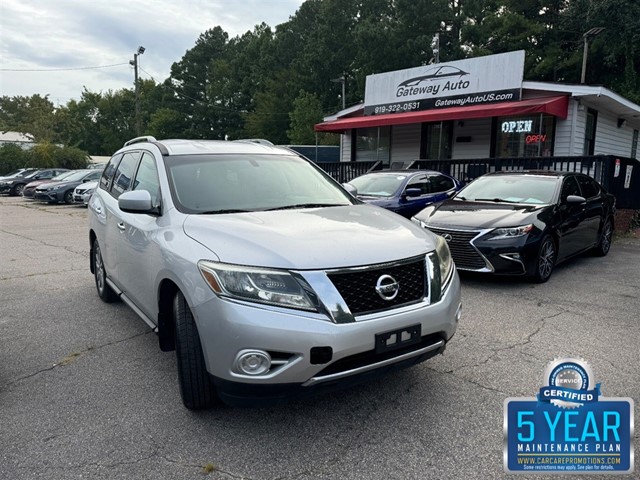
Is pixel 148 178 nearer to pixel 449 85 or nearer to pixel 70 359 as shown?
pixel 70 359

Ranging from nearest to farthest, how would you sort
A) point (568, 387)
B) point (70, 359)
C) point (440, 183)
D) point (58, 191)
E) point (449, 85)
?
point (568, 387) < point (70, 359) < point (440, 183) < point (449, 85) < point (58, 191)

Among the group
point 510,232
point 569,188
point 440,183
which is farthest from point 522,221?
point 440,183

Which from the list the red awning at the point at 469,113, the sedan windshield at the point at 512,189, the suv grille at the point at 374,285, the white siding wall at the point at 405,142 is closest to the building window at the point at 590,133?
the red awning at the point at 469,113

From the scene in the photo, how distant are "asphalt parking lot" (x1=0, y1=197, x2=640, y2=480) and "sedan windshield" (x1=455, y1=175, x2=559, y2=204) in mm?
2017

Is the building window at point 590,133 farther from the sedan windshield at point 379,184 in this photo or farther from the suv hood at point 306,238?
the suv hood at point 306,238

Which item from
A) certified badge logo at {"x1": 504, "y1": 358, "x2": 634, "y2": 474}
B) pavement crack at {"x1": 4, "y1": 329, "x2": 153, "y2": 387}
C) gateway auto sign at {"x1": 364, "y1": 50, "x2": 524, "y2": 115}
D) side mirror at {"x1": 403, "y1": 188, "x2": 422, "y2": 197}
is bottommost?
pavement crack at {"x1": 4, "y1": 329, "x2": 153, "y2": 387}

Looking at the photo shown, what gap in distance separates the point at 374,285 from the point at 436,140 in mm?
14948

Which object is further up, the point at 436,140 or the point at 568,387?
the point at 436,140

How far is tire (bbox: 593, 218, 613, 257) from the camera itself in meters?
8.13

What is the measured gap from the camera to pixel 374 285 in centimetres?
263

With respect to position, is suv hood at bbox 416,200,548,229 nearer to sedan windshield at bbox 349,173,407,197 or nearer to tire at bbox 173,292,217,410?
sedan windshield at bbox 349,173,407,197

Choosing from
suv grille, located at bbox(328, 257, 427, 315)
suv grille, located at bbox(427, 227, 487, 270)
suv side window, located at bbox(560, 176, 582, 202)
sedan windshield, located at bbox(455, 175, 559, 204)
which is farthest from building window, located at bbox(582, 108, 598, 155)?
suv grille, located at bbox(328, 257, 427, 315)

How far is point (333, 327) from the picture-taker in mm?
2441

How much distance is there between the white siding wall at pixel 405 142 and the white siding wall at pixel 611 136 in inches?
221
